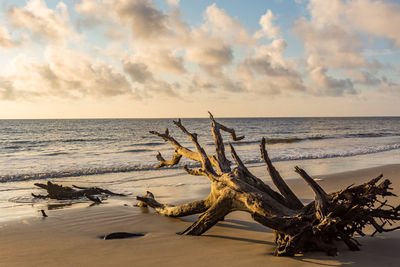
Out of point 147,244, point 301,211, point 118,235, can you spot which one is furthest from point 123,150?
point 301,211

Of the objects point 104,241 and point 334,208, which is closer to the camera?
point 334,208

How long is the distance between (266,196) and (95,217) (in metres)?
3.94

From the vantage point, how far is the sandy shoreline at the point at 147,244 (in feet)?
13.7

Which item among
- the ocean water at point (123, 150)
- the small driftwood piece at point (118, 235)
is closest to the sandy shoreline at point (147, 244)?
the small driftwood piece at point (118, 235)

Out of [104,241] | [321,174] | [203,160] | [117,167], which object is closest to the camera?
[104,241]

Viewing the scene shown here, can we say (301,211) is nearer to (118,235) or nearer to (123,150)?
(118,235)

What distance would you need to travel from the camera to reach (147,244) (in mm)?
5027

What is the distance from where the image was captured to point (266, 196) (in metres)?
4.65

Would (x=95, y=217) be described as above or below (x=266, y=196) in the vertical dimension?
below

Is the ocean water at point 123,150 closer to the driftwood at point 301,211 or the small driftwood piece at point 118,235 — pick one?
the small driftwood piece at point 118,235

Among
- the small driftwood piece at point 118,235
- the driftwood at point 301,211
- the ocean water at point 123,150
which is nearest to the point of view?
the driftwood at point 301,211

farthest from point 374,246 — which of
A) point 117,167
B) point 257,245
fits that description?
point 117,167

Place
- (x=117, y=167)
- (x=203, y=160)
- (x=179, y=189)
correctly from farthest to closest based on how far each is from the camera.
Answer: (x=117, y=167), (x=179, y=189), (x=203, y=160)

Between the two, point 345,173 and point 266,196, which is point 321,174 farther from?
point 266,196
